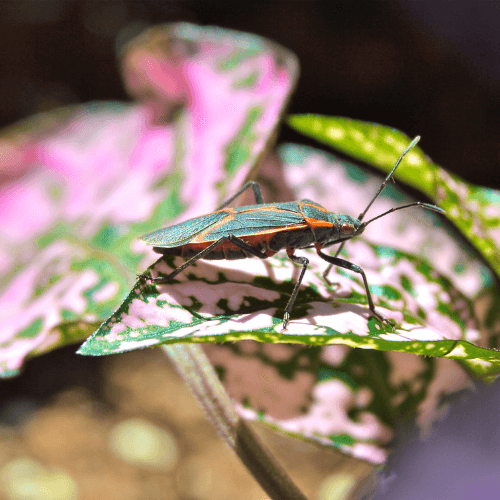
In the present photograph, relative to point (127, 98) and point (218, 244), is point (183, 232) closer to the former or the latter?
point (218, 244)

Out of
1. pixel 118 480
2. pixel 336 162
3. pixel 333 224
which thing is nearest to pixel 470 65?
pixel 336 162

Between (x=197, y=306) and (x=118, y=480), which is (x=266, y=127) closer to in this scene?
(x=197, y=306)

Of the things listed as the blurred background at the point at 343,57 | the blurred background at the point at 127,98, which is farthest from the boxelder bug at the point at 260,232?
the blurred background at the point at 343,57

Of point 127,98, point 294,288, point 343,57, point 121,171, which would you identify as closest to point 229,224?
point 294,288

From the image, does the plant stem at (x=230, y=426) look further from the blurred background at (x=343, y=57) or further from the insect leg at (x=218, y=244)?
the blurred background at (x=343, y=57)

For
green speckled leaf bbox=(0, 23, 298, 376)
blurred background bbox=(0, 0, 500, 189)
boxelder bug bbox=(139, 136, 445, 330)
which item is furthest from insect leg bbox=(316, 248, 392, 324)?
blurred background bbox=(0, 0, 500, 189)
